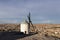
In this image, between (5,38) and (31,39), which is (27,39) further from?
(5,38)

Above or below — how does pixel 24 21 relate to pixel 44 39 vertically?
above

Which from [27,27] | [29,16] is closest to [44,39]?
[27,27]

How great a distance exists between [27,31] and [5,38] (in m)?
18.9

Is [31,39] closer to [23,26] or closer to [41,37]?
[41,37]

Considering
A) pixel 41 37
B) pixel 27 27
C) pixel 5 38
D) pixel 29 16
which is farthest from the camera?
pixel 29 16

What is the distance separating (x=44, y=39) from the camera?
3612 centimetres

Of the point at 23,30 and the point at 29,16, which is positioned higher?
the point at 29,16

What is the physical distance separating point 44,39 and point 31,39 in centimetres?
269

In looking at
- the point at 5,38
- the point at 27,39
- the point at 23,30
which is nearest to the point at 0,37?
the point at 5,38

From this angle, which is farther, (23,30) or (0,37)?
(23,30)

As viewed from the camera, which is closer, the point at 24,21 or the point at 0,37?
the point at 0,37

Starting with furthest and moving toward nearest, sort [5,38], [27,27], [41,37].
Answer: [27,27] < [41,37] < [5,38]

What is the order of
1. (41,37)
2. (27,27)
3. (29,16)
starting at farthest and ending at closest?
(29,16), (27,27), (41,37)

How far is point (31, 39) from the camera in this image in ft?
116
